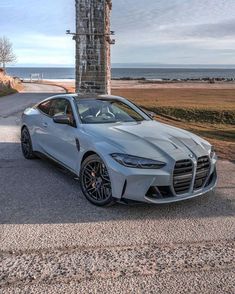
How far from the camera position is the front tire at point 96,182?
5.06 meters

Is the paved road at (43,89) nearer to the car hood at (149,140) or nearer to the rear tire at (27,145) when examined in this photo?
the rear tire at (27,145)

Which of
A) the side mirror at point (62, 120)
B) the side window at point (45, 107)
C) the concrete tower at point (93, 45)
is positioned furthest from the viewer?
the concrete tower at point (93, 45)

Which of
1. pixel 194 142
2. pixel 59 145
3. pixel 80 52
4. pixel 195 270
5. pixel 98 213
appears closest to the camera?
pixel 195 270

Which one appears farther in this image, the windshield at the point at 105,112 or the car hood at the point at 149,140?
the windshield at the point at 105,112

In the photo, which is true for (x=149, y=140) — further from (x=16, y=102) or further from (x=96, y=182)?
(x=16, y=102)

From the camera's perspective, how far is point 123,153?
16.0 feet

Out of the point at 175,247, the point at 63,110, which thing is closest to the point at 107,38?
the point at 63,110

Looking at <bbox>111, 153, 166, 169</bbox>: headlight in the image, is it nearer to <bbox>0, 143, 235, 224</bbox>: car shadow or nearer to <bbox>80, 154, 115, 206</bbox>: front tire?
<bbox>80, 154, 115, 206</bbox>: front tire

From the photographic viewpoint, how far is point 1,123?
1373cm

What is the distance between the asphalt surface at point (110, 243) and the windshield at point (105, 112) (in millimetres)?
1093

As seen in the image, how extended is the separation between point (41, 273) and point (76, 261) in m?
0.37

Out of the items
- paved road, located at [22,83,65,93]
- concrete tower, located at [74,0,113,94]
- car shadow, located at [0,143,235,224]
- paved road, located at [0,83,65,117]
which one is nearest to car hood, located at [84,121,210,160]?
car shadow, located at [0,143,235,224]

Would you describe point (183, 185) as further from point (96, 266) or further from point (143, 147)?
point (96, 266)

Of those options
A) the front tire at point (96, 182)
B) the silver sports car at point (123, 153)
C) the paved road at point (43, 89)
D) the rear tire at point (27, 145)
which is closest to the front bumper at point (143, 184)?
the silver sports car at point (123, 153)
